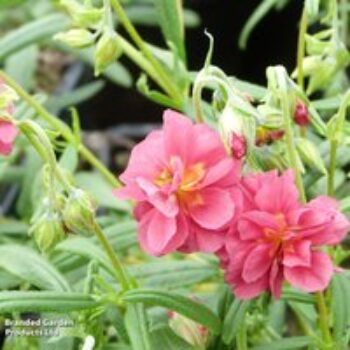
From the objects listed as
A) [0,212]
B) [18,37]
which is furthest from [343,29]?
[0,212]

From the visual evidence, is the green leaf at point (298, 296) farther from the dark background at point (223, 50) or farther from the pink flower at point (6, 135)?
the dark background at point (223, 50)

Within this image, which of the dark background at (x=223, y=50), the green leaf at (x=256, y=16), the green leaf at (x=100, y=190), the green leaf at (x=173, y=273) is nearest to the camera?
the green leaf at (x=173, y=273)

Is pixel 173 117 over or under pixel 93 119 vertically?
over

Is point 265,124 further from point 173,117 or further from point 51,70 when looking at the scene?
point 51,70

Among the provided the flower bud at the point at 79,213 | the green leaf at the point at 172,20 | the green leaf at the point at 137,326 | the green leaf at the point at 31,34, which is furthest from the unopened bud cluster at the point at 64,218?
the green leaf at the point at 31,34

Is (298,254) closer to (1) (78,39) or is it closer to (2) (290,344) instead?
(2) (290,344)

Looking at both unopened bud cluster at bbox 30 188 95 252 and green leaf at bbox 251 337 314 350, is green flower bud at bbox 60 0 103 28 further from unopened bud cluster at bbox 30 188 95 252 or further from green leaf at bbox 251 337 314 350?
green leaf at bbox 251 337 314 350

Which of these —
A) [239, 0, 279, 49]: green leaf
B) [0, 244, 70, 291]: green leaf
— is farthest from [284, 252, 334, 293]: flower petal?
[239, 0, 279, 49]: green leaf
